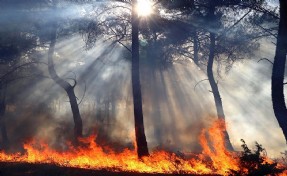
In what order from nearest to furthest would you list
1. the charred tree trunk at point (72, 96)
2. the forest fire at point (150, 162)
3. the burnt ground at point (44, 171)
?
the burnt ground at point (44, 171), the forest fire at point (150, 162), the charred tree trunk at point (72, 96)

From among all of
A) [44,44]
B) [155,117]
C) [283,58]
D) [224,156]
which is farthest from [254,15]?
[155,117]

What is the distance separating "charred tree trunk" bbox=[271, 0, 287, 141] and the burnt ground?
522cm

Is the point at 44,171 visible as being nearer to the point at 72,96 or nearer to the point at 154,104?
the point at 72,96

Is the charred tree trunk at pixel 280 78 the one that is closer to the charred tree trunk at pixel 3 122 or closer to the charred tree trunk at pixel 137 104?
the charred tree trunk at pixel 137 104

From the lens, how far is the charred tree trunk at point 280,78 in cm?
1152

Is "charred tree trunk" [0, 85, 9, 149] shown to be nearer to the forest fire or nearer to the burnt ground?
the forest fire

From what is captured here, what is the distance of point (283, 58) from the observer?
11766 mm

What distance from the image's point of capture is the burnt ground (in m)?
11.9

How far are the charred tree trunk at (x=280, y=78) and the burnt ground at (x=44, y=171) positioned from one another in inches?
206

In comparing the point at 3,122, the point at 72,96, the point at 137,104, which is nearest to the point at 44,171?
the point at 137,104

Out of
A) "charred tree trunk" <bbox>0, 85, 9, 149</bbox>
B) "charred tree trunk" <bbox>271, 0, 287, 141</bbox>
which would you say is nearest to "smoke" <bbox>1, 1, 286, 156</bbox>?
"charred tree trunk" <bbox>0, 85, 9, 149</bbox>

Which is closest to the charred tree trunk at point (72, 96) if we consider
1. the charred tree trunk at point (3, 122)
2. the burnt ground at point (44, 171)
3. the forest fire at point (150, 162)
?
the forest fire at point (150, 162)

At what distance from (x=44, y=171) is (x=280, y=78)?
938 centimetres

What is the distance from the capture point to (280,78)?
11617 mm
